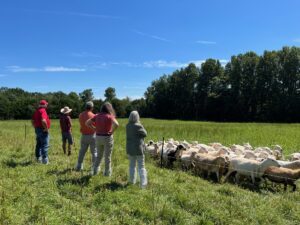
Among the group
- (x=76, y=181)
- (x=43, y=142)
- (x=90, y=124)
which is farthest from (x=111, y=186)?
(x=43, y=142)

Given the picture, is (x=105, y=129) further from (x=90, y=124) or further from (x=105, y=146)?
(x=90, y=124)

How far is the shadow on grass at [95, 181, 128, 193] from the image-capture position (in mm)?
9594

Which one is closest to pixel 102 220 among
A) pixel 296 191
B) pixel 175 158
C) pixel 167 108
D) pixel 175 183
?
pixel 175 183

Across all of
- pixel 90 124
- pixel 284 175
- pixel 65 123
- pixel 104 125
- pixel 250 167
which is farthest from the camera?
pixel 65 123

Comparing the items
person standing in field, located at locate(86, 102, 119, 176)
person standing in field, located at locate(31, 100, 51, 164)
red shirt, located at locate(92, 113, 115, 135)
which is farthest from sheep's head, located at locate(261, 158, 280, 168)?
person standing in field, located at locate(31, 100, 51, 164)

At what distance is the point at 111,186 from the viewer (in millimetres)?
10031

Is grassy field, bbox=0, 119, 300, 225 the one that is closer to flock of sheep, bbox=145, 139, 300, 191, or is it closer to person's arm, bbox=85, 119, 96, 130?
flock of sheep, bbox=145, 139, 300, 191

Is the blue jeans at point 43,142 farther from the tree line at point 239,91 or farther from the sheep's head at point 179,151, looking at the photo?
the tree line at point 239,91

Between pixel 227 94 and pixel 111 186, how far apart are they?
82.3 meters

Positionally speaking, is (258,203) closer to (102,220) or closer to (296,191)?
(296,191)

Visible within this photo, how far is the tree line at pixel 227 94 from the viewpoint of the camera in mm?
81062

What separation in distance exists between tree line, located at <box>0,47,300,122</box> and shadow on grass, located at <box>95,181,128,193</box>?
67.8 metres

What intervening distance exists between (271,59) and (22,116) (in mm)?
68402

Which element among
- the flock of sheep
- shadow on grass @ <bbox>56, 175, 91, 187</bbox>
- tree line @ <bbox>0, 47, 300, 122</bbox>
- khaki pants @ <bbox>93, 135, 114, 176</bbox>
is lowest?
shadow on grass @ <bbox>56, 175, 91, 187</bbox>
